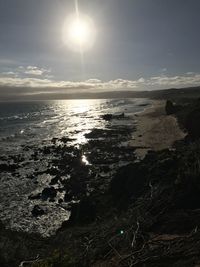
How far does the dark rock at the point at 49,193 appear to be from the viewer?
2883cm

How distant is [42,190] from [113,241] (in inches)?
850

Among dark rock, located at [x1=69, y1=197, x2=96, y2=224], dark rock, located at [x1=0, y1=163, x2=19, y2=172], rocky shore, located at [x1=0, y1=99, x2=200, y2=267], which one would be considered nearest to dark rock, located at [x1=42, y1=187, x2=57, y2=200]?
rocky shore, located at [x1=0, y1=99, x2=200, y2=267]

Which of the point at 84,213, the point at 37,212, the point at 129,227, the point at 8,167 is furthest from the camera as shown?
the point at 8,167

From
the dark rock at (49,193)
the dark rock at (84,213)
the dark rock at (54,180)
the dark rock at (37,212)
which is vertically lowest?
the dark rock at (54,180)

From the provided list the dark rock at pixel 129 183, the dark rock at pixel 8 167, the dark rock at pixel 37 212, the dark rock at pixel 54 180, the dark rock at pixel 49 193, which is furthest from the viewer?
the dark rock at pixel 8 167

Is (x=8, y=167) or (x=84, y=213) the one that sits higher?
(x=84, y=213)

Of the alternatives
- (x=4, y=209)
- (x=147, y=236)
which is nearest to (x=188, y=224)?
(x=147, y=236)

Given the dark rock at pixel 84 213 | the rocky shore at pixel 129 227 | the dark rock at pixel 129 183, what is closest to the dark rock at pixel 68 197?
the rocky shore at pixel 129 227

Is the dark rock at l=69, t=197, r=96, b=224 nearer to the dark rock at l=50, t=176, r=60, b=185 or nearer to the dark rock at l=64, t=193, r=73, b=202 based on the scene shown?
the dark rock at l=64, t=193, r=73, b=202

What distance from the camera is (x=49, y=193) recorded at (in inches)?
1164

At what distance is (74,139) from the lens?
63125mm

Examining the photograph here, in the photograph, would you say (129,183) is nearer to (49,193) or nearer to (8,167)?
(49,193)

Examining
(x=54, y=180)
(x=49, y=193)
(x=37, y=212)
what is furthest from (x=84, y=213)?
(x=54, y=180)

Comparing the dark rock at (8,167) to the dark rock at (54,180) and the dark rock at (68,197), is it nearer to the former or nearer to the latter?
the dark rock at (54,180)
